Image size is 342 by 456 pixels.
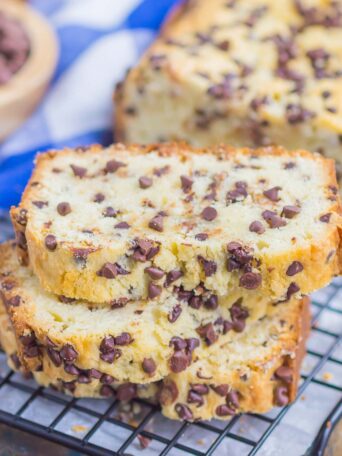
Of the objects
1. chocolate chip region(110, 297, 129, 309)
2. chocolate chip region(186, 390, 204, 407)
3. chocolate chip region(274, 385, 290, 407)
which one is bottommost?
chocolate chip region(274, 385, 290, 407)

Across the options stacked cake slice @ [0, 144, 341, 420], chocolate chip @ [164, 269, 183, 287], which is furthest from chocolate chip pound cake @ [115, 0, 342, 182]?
chocolate chip @ [164, 269, 183, 287]

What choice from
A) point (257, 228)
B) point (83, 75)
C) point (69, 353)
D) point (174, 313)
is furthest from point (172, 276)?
point (83, 75)

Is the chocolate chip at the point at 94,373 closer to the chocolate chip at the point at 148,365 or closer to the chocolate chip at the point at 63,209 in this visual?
the chocolate chip at the point at 148,365

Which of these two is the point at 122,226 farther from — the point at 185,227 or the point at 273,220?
the point at 273,220

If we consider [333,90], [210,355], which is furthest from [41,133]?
[210,355]

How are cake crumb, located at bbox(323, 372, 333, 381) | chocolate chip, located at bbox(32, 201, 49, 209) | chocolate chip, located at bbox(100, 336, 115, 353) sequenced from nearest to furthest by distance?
chocolate chip, located at bbox(100, 336, 115, 353)
chocolate chip, located at bbox(32, 201, 49, 209)
cake crumb, located at bbox(323, 372, 333, 381)

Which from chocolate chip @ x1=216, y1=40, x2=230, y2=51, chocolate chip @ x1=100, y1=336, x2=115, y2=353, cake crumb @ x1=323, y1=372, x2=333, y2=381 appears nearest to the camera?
chocolate chip @ x1=100, y1=336, x2=115, y2=353

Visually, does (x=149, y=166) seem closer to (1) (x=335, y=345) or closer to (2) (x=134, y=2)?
(1) (x=335, y=345)

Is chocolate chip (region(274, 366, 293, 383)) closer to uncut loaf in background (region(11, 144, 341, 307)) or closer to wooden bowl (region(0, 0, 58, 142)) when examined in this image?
uncut loaf in background (region(11, 144, 341, 307))
